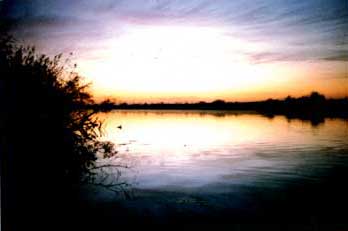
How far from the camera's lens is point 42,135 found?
8.73 feet

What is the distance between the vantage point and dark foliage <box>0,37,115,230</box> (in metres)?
2.52

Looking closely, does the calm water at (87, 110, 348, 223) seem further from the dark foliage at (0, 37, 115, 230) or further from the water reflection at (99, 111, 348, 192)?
the dark foliage at (0, 37, 115, 230)

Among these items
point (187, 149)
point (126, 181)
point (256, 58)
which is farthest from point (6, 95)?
point (256, 58)

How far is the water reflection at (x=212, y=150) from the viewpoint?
2395mm

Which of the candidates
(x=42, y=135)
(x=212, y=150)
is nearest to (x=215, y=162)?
(x=212, y=150)

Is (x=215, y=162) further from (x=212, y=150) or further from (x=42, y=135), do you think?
(x=42, y=135)

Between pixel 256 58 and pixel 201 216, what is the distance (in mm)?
891

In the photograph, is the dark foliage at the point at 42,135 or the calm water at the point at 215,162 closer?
the calm water at the point at 215,162

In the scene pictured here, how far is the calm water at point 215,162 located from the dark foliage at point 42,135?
176mm

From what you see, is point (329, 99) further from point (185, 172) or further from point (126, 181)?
point (126, 181)

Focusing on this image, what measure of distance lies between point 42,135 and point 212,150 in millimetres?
997

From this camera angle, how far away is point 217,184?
2.49m

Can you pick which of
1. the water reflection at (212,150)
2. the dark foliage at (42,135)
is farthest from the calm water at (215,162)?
the dark foliage at (42,135)

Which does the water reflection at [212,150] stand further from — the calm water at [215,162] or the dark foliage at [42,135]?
the dark foliage at [42,135]
